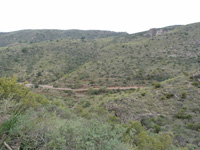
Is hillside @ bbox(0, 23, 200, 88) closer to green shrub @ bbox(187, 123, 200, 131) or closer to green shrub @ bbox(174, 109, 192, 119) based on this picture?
green shrub @ bbox(174, 109, 192, 119)

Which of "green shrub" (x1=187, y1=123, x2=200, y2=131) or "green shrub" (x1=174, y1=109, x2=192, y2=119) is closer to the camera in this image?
"green shrub" (x1=187, y1=123, x2=200, y2=131)

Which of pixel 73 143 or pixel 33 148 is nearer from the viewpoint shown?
pixel 33 148

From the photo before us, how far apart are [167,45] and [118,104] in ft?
112

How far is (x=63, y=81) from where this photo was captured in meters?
31.9

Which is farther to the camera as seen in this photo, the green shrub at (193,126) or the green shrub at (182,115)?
the green shrub at (182,115)

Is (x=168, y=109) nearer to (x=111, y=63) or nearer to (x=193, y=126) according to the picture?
(x=193, y=126)

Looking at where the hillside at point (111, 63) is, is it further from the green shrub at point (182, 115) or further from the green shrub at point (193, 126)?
the green shrub at point (193, 126)

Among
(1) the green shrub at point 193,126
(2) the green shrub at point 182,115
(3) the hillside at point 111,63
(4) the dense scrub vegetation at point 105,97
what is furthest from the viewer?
(3) the hillside at point 111,63

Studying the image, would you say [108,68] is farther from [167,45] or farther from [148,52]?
[167,45]

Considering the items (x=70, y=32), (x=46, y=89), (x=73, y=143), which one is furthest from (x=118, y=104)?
(x=70, y=32)

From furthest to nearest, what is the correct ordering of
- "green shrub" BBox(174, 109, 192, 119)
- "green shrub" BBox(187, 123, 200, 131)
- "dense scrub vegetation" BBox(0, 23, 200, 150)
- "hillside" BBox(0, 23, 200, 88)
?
"hillside" BBox(0, 23, 200, 88) < "green shrub" BBox(174, 109, 192, 119) < "green shrub" BBox(187, 123, 200, 131) < "dense scrub vegetation" BBox(0, 23, 200, 150)

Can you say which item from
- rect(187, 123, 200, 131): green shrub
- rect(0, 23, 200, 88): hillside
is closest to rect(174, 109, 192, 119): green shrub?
rect(187, 123, 200, 131): green shrub

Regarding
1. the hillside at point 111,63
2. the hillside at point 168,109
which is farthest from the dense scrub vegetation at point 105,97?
the hillside at point 111,63

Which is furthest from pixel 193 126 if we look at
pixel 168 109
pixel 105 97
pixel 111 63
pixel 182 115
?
pixel 111 63
